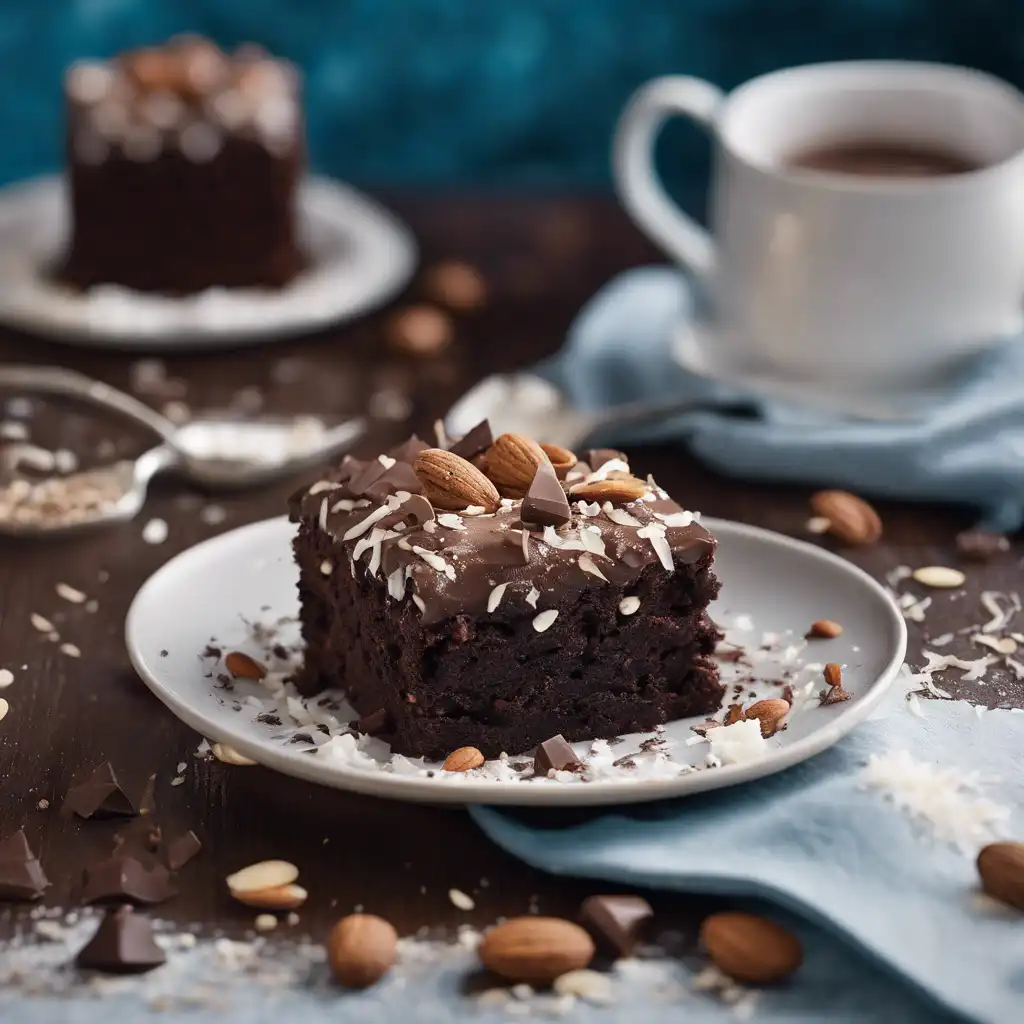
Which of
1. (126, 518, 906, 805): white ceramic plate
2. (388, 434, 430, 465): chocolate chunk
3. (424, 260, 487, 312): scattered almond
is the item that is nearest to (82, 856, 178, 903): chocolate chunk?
(126, 518, 906, 805): white ceramic plate

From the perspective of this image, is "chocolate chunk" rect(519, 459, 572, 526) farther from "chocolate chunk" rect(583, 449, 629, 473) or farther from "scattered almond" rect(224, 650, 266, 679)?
"scattered almond" rect(224, 650, 266, 679)

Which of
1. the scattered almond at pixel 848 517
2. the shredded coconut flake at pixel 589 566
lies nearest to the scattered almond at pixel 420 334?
the scattered almond at pixel 848 517

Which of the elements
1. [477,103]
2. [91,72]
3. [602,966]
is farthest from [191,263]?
[602,966]

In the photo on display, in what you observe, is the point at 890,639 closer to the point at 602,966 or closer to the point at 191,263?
the point at 602,966

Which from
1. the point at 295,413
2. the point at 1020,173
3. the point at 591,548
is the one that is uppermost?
the point at 1020,173

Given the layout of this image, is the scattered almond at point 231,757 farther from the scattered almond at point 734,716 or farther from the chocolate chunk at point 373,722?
the scattered almond at point 734,716
